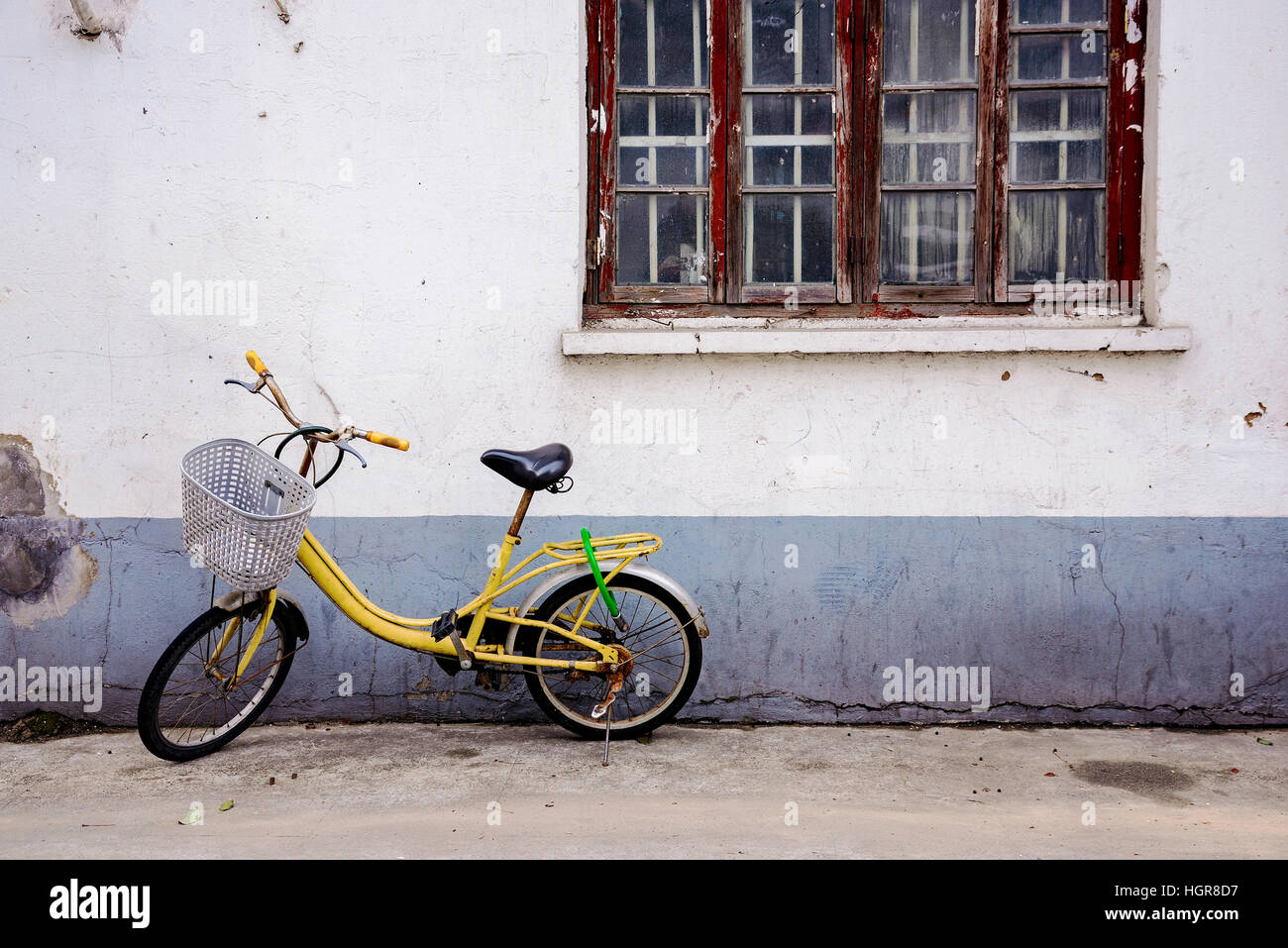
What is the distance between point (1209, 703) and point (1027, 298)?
1994 mm

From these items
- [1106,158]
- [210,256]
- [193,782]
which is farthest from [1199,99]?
[193,782]

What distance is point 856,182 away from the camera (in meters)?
4.65

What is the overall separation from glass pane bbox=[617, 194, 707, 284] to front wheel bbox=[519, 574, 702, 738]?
152 centimetres

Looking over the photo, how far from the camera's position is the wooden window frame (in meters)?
4.58

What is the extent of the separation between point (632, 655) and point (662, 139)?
237cm

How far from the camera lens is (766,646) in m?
4.54

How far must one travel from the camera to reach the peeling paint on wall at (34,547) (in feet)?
14.9

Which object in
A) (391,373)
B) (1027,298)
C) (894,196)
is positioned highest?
(894,196)

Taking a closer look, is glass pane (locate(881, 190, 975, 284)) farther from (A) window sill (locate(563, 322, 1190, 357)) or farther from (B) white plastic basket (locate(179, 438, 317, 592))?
(B) white plastic basket (locate(179, 438, 317, 592))

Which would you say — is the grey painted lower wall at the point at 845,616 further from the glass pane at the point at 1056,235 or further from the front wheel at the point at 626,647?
the glass pane at the point at 1056,235

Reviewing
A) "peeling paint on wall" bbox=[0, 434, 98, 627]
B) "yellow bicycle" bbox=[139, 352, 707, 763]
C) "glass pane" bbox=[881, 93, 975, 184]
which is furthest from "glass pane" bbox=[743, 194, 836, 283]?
"peeling paint on wall" bbox=[0, 434, 98, 627]

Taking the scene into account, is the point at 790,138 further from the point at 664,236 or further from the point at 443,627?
the point at 443,627

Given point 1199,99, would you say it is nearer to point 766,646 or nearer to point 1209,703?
point 1209,703

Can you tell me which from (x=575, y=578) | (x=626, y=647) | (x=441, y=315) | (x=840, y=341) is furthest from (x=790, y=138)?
(x=626, y=647)
